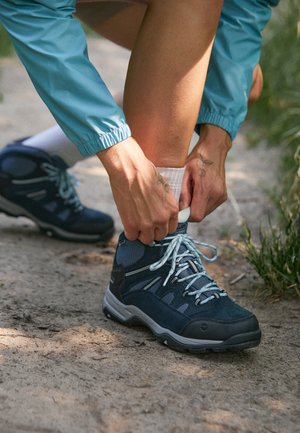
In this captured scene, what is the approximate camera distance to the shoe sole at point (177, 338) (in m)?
1.85

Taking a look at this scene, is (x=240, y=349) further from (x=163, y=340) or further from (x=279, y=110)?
(x=279, y=110)

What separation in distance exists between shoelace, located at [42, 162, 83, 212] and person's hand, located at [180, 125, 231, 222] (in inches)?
21.8

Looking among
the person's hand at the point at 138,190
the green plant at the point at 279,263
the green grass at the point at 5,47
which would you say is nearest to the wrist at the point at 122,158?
the person's hand at the point at 138,190

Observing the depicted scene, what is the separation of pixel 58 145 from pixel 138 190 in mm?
726

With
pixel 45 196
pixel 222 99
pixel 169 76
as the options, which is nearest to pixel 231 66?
pixel 222 99

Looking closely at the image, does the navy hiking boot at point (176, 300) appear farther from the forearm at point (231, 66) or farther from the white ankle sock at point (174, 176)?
the forearm at point (231, 66)

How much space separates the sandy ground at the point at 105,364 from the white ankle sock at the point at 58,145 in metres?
0.26

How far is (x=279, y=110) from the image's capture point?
387cm

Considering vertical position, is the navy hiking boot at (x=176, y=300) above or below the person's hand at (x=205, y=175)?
below

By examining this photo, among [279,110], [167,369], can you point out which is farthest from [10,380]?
[279,110]

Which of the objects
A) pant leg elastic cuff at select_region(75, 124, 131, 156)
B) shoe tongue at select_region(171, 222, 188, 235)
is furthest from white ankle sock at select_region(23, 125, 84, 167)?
pant leg elastic cuff at select_region(75, 124, 131, 156)

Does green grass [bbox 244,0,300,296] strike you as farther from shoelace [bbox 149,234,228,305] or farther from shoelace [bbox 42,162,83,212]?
shoelace [bbox 42,162,83,212]

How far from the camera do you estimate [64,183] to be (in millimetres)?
2547

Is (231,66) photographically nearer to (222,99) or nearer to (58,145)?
(222,99)
